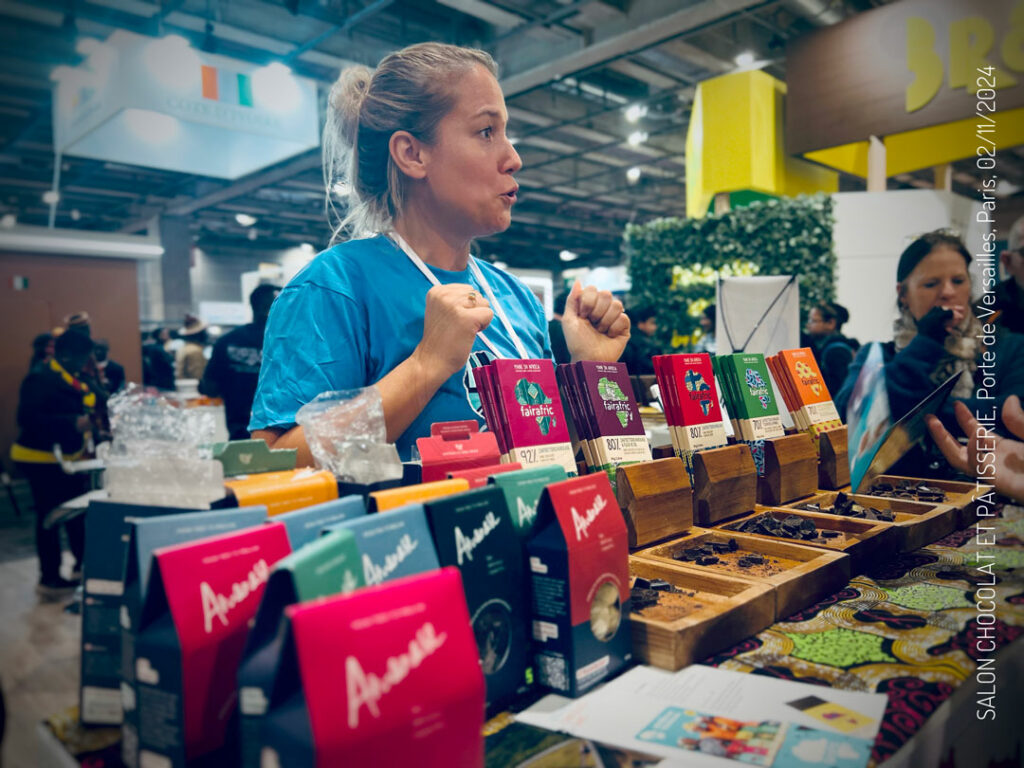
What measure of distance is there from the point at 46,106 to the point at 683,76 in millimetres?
7897

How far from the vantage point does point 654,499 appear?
1.20m

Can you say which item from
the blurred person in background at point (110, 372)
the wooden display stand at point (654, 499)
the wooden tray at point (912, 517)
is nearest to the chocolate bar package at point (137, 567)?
the wooden display stand at point (654, 499)

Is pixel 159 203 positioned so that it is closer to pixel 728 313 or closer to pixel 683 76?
pixel 683 76

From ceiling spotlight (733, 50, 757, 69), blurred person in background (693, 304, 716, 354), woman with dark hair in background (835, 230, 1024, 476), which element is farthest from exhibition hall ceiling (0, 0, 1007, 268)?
woman with dark hair in background (835, 230, 1024, 476)

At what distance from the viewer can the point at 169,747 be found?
2.02ft

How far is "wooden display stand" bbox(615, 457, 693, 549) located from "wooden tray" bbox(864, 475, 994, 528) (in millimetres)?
567

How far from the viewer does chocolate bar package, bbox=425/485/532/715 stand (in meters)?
0.75

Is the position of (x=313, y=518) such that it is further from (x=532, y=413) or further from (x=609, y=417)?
(x=609, y=417)

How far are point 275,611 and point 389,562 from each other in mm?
138

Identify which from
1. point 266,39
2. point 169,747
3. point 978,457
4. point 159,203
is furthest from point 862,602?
point 159,203

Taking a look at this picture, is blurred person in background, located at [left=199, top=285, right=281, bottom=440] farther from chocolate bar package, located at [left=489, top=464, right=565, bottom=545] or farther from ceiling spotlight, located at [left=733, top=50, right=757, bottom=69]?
ceiling spotlight, located at [left=733, top=50, right=757, bottom=69]

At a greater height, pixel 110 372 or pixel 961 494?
pixel 110 372

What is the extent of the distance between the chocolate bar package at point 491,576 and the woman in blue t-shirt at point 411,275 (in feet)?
1.39

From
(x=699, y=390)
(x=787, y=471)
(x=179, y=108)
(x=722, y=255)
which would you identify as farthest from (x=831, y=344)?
(x=179, y=108)
